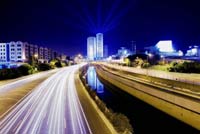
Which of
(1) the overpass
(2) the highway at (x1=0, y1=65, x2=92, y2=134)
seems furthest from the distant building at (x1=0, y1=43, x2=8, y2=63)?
(2) the highway at (x1=0, y1=65, x2=92, y2=134)

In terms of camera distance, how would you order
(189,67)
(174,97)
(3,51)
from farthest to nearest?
(3,51) < (189,67) < (174,97)

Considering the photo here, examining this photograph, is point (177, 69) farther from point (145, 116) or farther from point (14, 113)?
point (14, 113)

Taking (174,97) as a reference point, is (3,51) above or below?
above

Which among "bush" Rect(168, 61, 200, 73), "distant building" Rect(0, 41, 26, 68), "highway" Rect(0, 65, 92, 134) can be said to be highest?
"distant building" Rect(0, 41, 26, 68)

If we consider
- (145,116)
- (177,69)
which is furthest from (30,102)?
(177,69)

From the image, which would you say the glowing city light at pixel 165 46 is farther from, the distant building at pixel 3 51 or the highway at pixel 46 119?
the highway at pixel 46 119

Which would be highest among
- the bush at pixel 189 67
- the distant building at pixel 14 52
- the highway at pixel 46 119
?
the distant building at pixel 14 52

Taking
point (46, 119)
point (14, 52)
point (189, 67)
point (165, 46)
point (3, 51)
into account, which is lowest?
point (46, 119)

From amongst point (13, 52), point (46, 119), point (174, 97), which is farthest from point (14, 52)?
point (46, 119)

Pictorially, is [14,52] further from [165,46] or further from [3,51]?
[165,46]

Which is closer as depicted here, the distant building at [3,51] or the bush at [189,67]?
the bush at [189,67]

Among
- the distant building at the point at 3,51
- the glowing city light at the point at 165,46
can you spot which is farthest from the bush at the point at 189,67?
the distant building at the point at 3,51

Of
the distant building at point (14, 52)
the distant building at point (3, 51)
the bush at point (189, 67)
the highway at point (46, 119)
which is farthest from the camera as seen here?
the distant building at point (3, 51)

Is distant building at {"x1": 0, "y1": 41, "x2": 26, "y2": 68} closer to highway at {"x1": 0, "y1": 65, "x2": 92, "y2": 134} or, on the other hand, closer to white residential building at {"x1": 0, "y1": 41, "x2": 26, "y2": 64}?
white residential building at {"x1": 0, "y1": 41, "x2": 26, "y2": 64}
